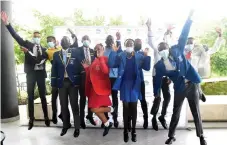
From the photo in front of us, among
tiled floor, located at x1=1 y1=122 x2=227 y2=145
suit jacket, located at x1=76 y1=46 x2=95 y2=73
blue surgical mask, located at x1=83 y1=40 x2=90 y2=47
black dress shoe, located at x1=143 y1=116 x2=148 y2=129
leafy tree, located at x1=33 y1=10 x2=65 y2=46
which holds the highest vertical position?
leafy tree, located at x1=33 y1=10 x2=65 y2=46

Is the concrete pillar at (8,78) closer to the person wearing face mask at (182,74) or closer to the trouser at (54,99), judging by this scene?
the trouser at (54,99)

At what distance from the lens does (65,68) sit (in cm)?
495

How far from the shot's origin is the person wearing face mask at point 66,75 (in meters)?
4.93

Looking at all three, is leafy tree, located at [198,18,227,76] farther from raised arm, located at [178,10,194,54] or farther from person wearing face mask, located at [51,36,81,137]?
person wearing face mask, located at [51,36,81,137]

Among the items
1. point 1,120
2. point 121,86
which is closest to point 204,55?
point 121,86

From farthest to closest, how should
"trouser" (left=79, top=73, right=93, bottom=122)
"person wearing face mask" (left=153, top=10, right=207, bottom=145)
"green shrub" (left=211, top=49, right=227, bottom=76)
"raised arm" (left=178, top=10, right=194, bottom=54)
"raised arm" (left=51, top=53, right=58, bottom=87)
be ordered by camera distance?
1. "green shrub" (left=211, top=49, right=227, bottom=76)
2. "trouser" (left=79, top=73, right=93, bottom=122)
3. "raised arm" (left=51, top=53, right=58, bottom=87)
4. "person wearing face mask" (left=153, top=10, right=207, bottom=145)
5. "raised arm" (left=178, top=10, right=194, bottom=54)

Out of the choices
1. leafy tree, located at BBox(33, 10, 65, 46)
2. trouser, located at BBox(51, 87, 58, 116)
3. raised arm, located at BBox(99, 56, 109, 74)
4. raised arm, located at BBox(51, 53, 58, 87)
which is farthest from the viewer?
leafy tree, located at BBox(33, 10, 65, 46)

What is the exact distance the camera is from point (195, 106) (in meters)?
4.52

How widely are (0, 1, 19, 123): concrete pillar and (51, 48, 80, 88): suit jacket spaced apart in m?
1.99

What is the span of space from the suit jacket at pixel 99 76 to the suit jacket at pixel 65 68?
0.23 meters

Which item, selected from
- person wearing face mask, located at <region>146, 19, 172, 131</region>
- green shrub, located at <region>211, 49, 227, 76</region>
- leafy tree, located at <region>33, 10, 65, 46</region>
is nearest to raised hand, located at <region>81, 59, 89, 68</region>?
person wearing face mask, located at <region>146, 19, 172, 131</region>

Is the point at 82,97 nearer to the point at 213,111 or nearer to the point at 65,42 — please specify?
the point at 65,42

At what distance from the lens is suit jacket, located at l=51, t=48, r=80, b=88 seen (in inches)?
194

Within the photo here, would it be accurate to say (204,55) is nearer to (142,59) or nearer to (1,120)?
(142,59)
